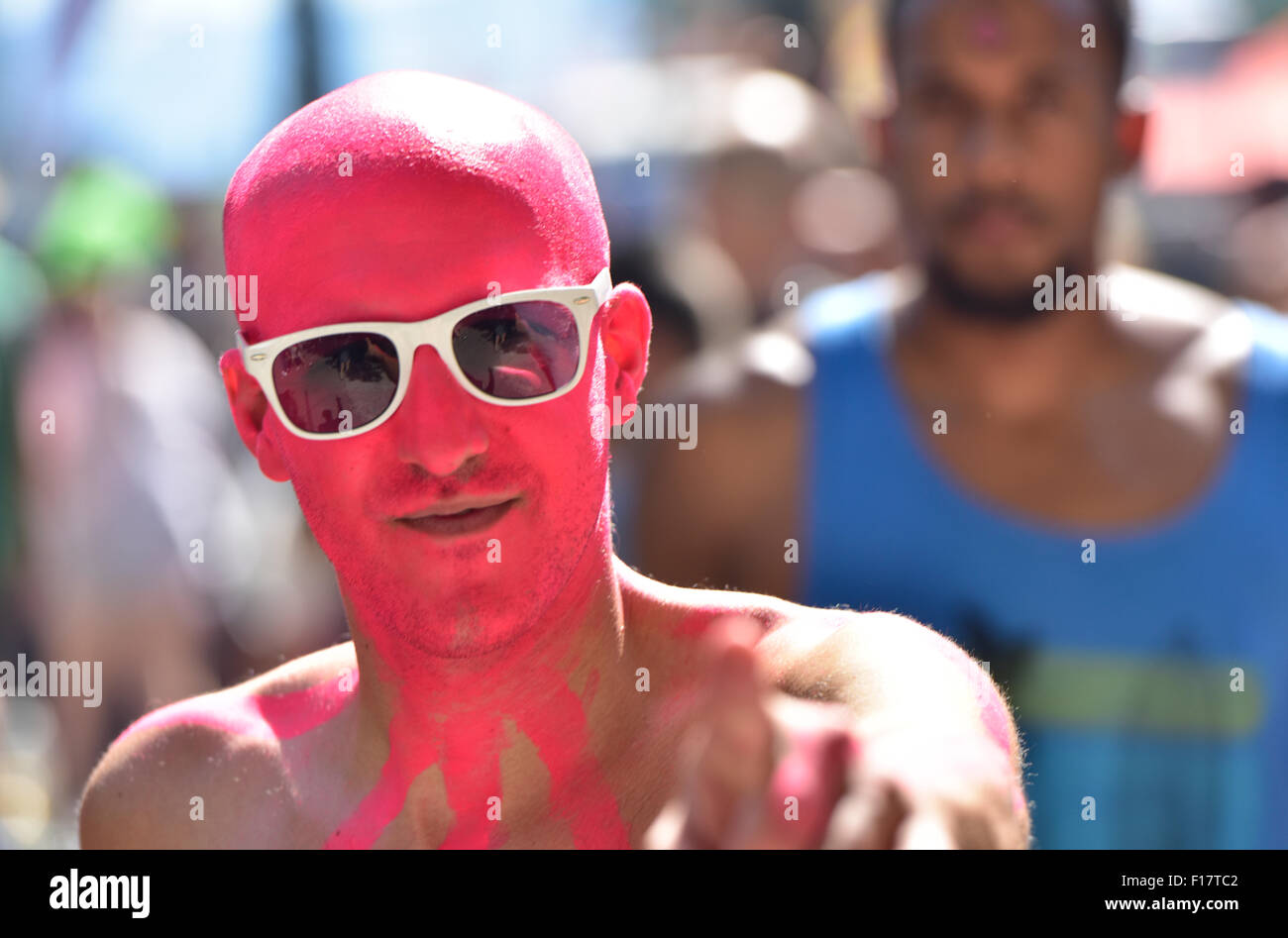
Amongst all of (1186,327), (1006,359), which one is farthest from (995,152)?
(1186,327)

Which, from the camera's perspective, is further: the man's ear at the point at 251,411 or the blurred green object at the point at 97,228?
the blurred green object at the point at 97,228

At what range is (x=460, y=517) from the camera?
1576 mm

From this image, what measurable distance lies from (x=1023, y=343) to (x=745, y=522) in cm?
62

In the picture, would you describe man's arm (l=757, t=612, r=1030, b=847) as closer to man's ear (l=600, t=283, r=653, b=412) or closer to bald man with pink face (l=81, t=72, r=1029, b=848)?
bald man with pink face (l=81, t=72, r=1029, b=848)

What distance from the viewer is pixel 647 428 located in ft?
8.34

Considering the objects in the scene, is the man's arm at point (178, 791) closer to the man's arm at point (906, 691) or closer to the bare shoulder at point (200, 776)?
the bare shoulder at point (200, 776)

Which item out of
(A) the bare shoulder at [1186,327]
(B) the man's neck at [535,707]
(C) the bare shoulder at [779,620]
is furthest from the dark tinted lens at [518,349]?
(A) the bare shoulder at [1186,327]

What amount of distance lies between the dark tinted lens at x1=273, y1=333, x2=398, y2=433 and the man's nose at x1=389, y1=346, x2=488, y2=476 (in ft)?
0.08

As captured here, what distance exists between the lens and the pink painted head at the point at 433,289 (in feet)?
4.95

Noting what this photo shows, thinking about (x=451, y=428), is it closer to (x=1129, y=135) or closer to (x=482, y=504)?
(x=482, y=504)

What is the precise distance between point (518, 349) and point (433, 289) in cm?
10

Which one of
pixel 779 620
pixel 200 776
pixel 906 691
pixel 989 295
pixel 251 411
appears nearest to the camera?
pixel 906 691

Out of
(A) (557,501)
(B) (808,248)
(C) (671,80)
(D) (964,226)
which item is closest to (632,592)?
(A) (557,501)

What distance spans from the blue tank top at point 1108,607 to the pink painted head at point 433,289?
663 millimetres
